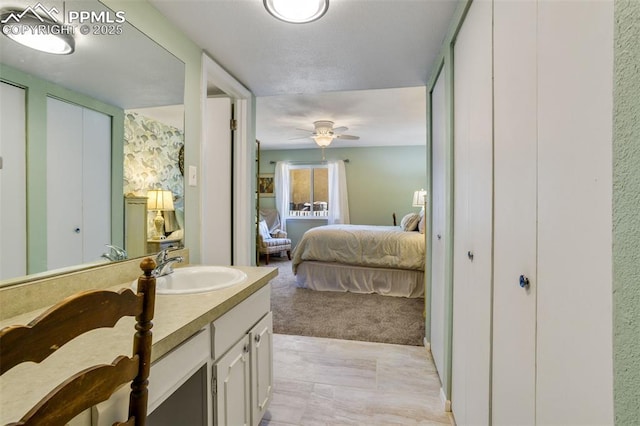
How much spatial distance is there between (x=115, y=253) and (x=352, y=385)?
5.29ft

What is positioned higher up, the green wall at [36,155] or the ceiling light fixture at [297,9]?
the ceiling light fixture at [297,9]

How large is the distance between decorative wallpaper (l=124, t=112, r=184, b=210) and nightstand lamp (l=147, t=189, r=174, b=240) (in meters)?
0.03

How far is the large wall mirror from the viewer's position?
949mm

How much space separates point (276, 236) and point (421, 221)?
3082 millimetres

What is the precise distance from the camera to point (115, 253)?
129 cm

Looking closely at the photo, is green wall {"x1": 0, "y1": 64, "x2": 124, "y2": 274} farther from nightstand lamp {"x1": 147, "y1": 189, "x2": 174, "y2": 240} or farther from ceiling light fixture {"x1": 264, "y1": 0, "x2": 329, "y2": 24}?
ceiling light fixture {"x1": 264, "y1": 0, "x2": 329, "y2": 24}

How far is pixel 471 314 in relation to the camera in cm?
125

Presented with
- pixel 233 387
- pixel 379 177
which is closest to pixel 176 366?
pixel 233 387

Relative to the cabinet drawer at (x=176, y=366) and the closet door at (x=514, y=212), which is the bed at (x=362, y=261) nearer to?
the closet door at (x=514, y=212)

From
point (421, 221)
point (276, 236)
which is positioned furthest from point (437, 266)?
point (276, 236)

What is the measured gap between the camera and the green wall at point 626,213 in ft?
1.30

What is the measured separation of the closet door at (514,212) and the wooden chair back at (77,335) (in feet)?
3.05

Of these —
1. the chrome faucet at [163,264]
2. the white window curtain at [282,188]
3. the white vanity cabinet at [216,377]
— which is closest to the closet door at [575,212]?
the white vanity cabinet at [216,377]

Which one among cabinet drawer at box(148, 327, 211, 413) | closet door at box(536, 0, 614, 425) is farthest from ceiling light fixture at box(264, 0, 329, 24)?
cabinet drawer at box(148, 327, 211, 413)
